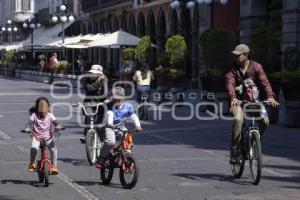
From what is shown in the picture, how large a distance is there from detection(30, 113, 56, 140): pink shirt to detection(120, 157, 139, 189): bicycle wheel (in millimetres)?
1193

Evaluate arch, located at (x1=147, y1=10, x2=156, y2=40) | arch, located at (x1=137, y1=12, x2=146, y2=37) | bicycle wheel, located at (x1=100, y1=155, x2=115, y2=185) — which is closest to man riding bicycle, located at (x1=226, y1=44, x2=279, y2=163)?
bicycle wheel, located at (x1=100, y1=155, x2=115, y2=185)

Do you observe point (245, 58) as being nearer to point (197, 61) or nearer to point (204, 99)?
point (204, 99)

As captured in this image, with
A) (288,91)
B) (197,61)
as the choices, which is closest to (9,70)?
(197,61)

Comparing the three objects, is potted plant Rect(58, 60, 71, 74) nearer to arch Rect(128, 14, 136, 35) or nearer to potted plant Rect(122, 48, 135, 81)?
arch Rect(128, 14, 136, 35)

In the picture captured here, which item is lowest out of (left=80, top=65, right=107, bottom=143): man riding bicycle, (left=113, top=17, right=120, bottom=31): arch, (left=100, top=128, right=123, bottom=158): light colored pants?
(left=100, top=128, right=123, bottom=158): light colored pants

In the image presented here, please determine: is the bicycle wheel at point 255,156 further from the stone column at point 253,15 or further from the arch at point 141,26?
the arch at point 141,26

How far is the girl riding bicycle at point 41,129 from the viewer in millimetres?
10352

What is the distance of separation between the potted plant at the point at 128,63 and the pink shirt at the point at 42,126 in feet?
79.1

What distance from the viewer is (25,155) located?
13.7 m

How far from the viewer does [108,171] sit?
1024cm

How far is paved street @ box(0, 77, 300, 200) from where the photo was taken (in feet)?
31.6

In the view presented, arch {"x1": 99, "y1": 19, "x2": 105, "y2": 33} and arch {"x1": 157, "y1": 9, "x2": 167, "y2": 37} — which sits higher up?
arch {"x1": 99, "y1": 19, "x2": 105, "y2": 33}

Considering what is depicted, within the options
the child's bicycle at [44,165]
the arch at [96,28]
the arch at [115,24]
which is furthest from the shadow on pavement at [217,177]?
the arch at [96,28]

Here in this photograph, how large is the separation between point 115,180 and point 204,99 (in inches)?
520
